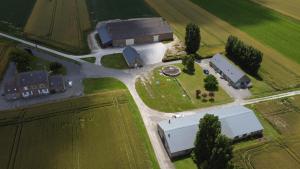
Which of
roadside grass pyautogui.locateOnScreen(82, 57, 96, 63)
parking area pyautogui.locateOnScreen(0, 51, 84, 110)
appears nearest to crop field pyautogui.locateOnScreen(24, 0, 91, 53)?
roadside grass pyautogui.locateOnScreen(82, 57, 96, 63)

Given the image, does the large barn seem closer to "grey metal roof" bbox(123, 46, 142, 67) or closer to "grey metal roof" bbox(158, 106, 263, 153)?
"grey metal roof" bbox(123, 46, 142, 67)

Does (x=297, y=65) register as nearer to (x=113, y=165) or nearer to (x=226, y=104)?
(x=226, y=104)

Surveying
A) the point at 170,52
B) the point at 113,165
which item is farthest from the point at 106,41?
the point at 113,165

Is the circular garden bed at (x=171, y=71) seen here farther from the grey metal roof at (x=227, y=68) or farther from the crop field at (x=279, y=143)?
the crop field at (x=279, y=143)

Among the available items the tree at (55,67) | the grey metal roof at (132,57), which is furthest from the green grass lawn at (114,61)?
the tree at (55,67)

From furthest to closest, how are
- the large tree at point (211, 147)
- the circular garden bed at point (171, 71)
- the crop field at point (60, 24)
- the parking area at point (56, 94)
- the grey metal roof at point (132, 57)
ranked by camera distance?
1. the crop field at point (60, 24)
2. the grey metal roof at point (132, 57)
3. the circular garden bed at point (171, 71)
4. the parking area at point (56, 94)
5. the large tree at point (211, 147)

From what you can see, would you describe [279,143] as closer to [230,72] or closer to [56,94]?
[230,72]
